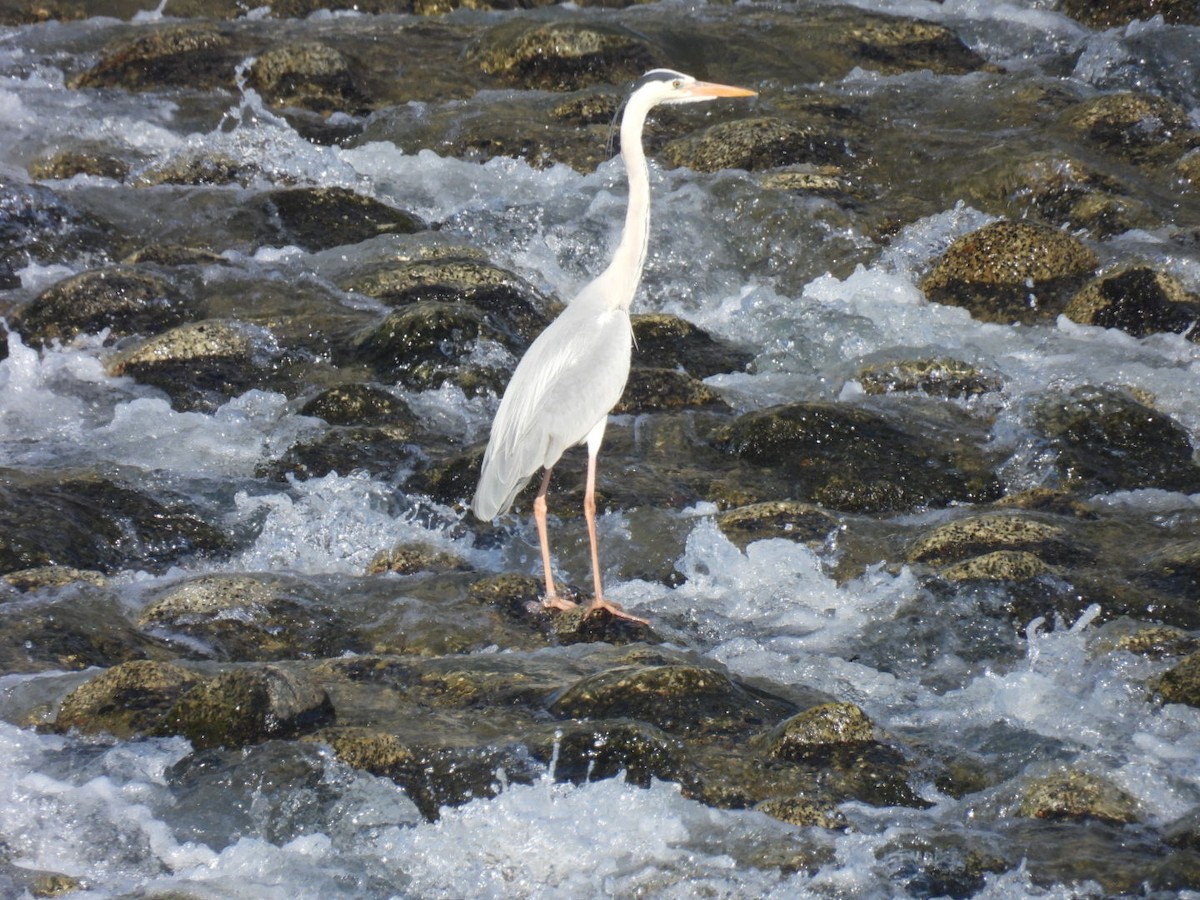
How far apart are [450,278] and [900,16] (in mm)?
7040

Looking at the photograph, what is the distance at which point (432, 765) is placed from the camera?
3.93 m

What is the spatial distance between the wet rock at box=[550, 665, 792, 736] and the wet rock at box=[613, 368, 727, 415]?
297 cm

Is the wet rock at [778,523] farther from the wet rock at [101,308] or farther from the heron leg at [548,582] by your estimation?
the wet rock at [101,308]

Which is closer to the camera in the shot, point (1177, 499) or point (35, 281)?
point (1177, 499)

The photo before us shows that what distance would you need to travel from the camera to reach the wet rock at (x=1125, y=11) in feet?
42.9

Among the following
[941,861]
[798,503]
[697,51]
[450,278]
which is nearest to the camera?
[941,861]

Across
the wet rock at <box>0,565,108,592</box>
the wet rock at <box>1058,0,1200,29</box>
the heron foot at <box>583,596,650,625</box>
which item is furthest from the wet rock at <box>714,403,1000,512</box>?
the wet rock at <box>1058,0,1200,29</box>

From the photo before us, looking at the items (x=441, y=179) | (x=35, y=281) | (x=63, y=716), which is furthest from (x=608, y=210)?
(x=63, y=716)

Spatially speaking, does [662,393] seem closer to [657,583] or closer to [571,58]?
[657,583]

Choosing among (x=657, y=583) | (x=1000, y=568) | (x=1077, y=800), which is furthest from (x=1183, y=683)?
(x=657, y=583)

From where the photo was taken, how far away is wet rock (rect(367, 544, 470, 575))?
572cm

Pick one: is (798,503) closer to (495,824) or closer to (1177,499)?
(1177,499)

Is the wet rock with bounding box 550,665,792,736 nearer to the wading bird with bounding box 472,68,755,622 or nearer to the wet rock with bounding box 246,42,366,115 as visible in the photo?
the wading bird with bounding box 472,68,755,622

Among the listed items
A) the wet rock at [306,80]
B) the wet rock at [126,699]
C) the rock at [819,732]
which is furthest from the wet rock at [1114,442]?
the wet rock at [306,80]
